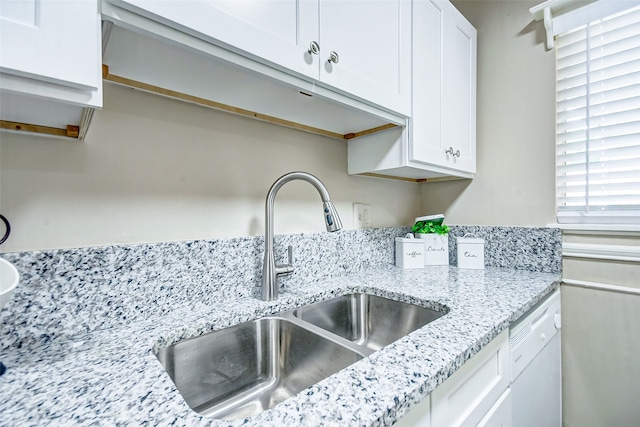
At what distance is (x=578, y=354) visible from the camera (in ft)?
4.08

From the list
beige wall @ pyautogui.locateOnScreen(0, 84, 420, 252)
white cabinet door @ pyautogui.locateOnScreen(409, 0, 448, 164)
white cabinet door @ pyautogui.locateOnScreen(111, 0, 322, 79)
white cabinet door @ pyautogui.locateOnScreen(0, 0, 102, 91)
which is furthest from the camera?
white cabinet door @ pyautogui.locateOnScreen(409, 0, 448, 164)

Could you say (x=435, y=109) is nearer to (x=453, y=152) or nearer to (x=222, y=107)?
(x=453, y=152)

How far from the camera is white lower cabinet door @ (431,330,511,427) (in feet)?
1.89

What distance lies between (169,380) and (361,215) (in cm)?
104

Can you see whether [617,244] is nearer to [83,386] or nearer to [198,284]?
[198,284]

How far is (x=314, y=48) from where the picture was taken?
749mm

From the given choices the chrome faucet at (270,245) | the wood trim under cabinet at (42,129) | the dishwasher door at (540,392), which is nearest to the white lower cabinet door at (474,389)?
the dishwasher door at (540,392)

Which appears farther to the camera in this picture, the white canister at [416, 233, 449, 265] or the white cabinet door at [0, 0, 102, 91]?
the white canister at [416, 233, 449, 265]

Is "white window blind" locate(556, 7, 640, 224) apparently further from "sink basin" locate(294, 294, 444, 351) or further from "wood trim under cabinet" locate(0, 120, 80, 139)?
"wood trim under cabinet" locate(0, 120, 80, 139)

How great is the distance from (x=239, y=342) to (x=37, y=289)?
1.53 feet

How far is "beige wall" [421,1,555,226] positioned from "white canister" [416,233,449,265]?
0.22 metres

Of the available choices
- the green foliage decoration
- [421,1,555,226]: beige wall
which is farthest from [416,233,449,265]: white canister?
[421,1,555,226]: beige wall

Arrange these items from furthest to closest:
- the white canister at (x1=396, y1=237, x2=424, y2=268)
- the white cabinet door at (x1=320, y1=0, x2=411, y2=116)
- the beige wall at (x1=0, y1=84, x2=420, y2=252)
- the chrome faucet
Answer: the white canister at (x1=396, y1=237, x2=424, y2=268), the chrome faucet, the white cabinet door at (x1=320, y1=0, x2=411, y2=116), the beige wall at (x1=0, y1=84, x2=420, y2=252)

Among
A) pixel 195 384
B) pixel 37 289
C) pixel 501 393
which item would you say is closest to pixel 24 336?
pixel 37 289
